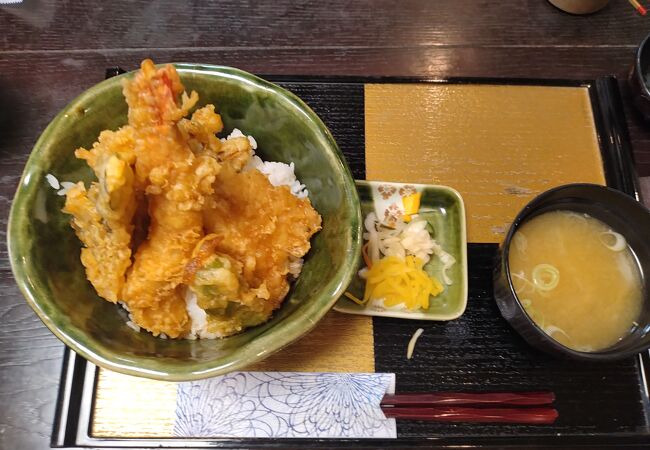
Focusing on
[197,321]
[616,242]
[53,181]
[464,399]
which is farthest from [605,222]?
[53,181]

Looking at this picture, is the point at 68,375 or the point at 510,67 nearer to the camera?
the point at 68,375

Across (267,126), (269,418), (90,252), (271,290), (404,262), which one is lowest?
(269,418)

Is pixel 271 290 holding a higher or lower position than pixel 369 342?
higher

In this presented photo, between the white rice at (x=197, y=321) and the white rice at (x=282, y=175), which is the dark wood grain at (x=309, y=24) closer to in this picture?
the white rice at (x=282, y=175)

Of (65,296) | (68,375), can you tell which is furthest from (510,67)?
(68,375)

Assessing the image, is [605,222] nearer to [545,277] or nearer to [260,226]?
[545,277]

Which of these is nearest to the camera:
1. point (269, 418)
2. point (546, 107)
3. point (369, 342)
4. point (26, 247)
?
point (26, 247)

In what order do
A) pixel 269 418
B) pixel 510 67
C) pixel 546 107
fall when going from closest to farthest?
pixel 269 418 < pixel 546 107 < pixel 510 67

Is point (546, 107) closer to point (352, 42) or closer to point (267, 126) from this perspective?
point (352, 42)
